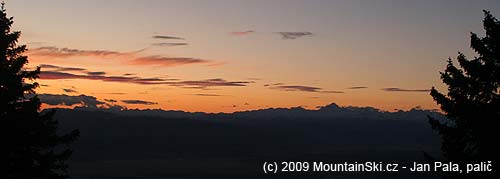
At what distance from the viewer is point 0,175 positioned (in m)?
23.4

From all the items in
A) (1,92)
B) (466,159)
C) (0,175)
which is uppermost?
(1,92)

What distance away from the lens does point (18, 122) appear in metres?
23.7

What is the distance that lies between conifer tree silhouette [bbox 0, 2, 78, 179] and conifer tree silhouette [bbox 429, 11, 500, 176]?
637 inches

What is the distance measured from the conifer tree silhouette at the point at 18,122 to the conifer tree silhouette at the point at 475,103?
16170 millimetres

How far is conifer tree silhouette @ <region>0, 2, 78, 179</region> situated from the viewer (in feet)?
77.0

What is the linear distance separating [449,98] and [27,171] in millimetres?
17036

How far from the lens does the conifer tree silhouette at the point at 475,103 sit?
2159 cm

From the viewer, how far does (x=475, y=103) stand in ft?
72.8

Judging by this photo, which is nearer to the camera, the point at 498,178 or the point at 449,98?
the point at 498,178

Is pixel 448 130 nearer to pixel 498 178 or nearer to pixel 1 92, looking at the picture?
pixel 498 178

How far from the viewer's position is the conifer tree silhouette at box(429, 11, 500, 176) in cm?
2159

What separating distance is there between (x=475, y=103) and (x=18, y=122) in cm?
1748

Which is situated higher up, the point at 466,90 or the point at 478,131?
the point at 466,90

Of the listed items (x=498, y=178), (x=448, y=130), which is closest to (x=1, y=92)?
(x=448, y=130)
